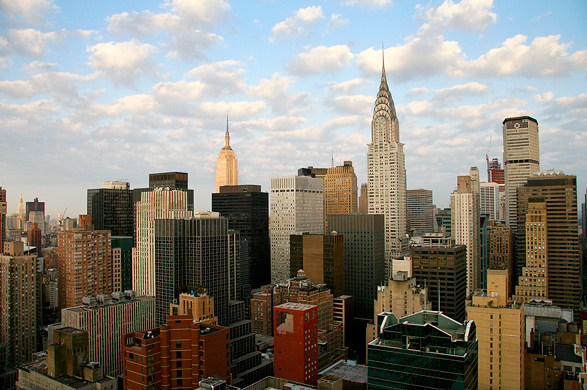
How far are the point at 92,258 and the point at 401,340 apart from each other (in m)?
119

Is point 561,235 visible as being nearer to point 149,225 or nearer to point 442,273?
point 442,273


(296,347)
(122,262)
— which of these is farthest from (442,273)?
(122,262)

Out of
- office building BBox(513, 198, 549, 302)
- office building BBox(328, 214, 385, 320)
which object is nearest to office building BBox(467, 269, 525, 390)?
office building BBox(513, 198, 549, 302)

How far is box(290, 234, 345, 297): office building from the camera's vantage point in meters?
164

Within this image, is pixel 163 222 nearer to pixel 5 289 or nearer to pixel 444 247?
pixel 5 289

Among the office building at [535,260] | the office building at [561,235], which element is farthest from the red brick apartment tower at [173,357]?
the office building at [561,235]

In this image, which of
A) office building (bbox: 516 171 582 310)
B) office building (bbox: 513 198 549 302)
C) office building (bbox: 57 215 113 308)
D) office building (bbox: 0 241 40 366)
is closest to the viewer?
office building (bbox: 0 241 40 366)

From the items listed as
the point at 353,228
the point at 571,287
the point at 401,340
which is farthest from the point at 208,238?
the point at 571,287

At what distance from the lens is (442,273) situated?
453 ft

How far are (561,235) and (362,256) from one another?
7195 cm

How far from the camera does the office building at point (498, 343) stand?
77750 mm

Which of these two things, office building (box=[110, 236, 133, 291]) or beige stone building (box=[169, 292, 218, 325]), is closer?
beige stone building (box=[169, 292, 218, 325])

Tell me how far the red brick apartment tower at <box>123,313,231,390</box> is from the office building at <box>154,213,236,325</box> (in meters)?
45.0

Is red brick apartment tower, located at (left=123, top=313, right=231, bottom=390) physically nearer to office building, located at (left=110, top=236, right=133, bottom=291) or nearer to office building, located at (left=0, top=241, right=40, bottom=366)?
office building, located at (left=0, top=241, right=40, bottom=366)
